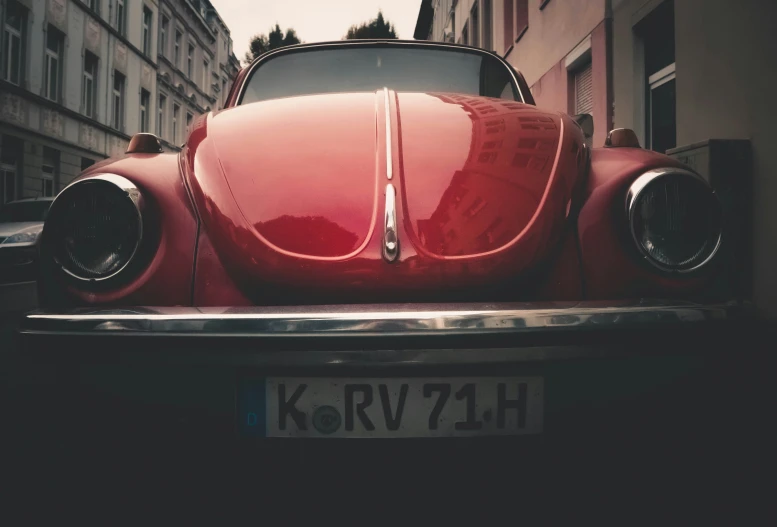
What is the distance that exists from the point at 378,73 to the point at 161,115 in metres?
24.7

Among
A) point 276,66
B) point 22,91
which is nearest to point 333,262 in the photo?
point 276,66

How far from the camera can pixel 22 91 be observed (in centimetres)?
1548

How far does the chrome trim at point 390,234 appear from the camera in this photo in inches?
61.8

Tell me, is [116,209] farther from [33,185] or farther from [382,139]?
[33,185]

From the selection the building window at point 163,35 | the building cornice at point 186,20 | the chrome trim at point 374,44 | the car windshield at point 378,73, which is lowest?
the car windshield at point 378,73

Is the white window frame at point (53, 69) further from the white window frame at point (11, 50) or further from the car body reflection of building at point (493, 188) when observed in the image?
the car body reflection of building at point (493, 188)

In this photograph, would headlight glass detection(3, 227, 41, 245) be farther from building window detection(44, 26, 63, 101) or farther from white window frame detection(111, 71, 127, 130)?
white window frame detection(111, 71, 127, 130)

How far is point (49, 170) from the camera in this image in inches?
688

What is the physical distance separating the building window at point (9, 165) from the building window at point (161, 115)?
9.25 m

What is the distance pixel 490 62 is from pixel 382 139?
5.43ft

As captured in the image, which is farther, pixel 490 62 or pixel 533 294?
pixel 490 62

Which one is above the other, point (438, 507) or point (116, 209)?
point (116, 209)

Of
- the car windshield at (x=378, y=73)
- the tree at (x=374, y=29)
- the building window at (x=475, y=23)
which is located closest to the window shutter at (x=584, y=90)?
the car windshield at (x=378, y=73)

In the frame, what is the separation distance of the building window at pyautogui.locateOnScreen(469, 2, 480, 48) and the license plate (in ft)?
60.7
